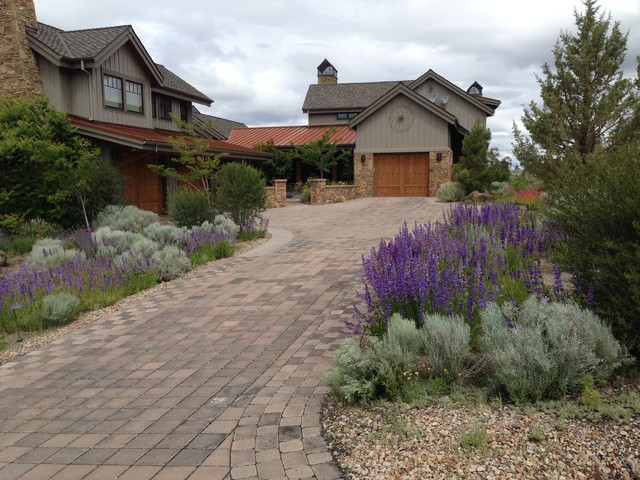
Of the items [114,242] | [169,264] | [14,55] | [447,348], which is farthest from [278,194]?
[447,348]

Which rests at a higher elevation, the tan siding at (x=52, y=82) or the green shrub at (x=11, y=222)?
the tan siding at (x=52, y=82)

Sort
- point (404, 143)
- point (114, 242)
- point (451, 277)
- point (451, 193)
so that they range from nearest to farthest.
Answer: point (451, 277) < point (114, 242) < point (451, 193) < point (404, 143)

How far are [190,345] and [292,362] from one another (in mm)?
1436

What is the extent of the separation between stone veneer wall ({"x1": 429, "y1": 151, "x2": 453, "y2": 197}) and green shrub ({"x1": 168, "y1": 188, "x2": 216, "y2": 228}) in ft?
54.3

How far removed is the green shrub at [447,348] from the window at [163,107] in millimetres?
21971

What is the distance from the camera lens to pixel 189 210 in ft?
44.6

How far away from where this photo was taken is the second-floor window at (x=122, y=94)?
19.9 metres

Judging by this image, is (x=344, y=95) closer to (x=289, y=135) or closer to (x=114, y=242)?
(x=289, y=135)

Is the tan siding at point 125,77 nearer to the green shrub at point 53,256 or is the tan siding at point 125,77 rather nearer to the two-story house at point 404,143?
the green shrub at point 53,256

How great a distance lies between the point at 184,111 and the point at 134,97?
465 cm

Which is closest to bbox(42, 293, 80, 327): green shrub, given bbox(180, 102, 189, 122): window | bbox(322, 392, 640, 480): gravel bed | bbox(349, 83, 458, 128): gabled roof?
bbox(322, 392, 640, 480): gravel bed

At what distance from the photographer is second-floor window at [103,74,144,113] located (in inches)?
783

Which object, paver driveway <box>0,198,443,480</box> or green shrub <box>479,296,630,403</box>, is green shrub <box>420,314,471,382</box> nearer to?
green shrub <box>479,296,630,403</box>

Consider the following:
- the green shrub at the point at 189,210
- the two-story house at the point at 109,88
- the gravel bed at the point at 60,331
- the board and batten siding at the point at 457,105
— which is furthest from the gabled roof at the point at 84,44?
the board and batten siding at the point at 457,105
